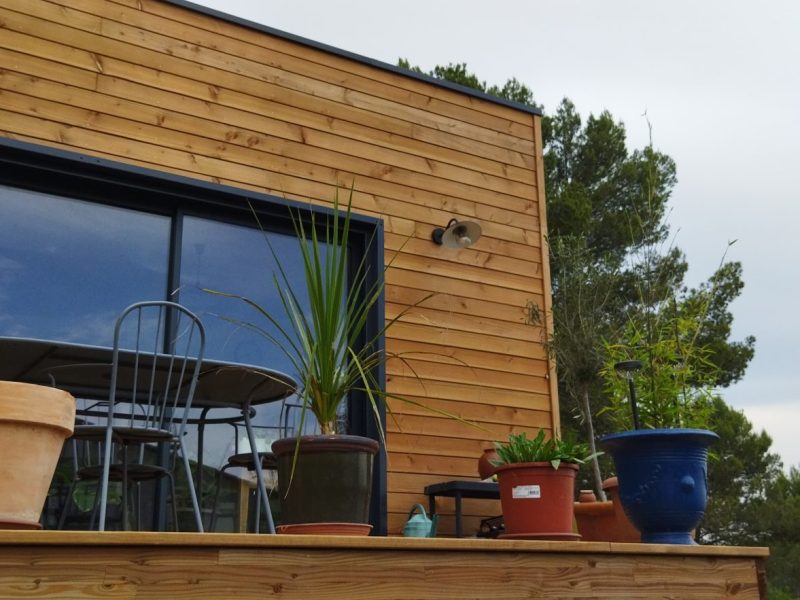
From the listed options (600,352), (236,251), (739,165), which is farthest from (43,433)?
(739,165)

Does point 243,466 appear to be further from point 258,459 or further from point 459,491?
point 459,491

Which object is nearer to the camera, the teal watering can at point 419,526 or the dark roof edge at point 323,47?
the teal watering can at point 419,526

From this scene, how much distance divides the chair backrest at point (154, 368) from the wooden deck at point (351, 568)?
2.80ft

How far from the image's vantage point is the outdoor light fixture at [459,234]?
15.4ft

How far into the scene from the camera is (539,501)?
2584mm

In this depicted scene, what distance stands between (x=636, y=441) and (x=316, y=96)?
9.16ft

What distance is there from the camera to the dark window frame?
3768mm

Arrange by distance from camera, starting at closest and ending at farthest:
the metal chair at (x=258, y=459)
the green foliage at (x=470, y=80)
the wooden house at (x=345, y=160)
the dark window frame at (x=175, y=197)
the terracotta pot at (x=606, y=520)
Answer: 1. the metal chair at (x=258, y=459)
2. the terracotta pot at (x=606, y=520)
3. the dark window frame at (x=175, y=197)
4. the wooden house at (x=345, y=160)
5. the green foliage at (x=470, y=80)

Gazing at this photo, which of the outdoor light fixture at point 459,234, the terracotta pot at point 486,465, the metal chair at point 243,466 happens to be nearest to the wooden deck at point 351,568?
the metal chair at point 243,466

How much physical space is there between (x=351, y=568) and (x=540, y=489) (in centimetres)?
86

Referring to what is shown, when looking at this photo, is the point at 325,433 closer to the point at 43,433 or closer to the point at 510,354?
the point at 43,433

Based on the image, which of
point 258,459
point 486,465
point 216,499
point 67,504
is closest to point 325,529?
point 258,459

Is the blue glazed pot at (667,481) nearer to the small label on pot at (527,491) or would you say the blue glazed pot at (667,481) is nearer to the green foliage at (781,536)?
the small label on pot at (527,491)

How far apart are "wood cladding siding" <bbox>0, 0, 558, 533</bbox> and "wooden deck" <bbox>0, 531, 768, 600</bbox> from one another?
1895 mm
